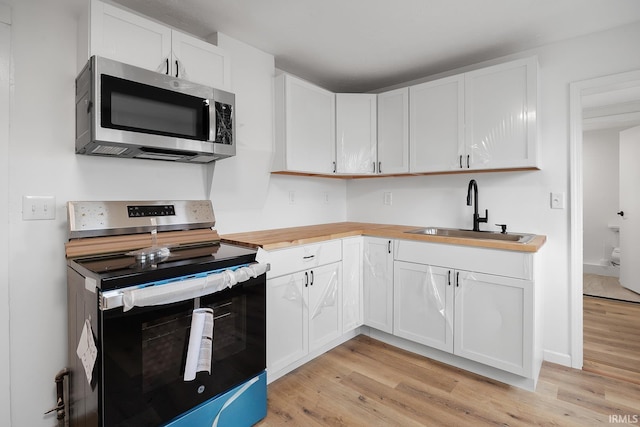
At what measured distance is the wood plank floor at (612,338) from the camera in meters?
2.21

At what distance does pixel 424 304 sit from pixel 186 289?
5.52ft

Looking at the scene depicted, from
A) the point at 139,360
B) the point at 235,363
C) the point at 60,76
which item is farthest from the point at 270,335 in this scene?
the point at 60,76

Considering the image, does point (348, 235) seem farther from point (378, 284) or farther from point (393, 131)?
point (393, 131)

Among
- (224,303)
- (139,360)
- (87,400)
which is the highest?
(224,303)

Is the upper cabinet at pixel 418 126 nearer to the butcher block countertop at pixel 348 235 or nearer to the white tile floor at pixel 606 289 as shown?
the butcher block countertop at pixel 348 235

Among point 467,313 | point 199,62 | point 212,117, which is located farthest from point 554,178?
point 199,62

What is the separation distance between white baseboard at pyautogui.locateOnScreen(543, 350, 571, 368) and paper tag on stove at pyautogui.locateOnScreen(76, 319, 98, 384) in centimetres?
279

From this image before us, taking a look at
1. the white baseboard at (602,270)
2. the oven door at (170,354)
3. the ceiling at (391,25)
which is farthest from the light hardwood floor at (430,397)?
the white baseboard at (602,270)

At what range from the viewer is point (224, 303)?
60.6 inches

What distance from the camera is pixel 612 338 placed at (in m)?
2.65

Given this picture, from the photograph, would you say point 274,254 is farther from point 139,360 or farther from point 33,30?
point 33,30

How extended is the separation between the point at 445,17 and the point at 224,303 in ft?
6.78

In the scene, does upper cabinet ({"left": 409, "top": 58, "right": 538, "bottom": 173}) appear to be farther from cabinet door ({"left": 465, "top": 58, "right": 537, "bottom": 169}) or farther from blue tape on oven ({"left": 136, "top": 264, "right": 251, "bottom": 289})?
blue tape on oven ({"left": 136, "top": 264, "right": 251, "bottom": 289})

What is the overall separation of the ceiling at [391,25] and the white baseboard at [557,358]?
7.27ft
